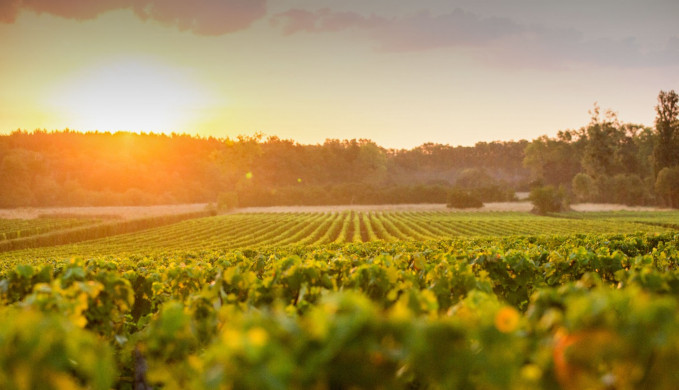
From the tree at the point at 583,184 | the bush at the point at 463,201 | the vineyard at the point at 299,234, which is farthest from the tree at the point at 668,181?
the vineyard at the point at 299,234

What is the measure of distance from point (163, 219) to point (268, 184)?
73.9 metres

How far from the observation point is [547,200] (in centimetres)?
7888

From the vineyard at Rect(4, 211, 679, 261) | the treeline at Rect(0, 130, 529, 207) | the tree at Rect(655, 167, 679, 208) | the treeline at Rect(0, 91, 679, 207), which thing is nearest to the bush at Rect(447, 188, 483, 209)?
the treeline at Rect(0, 91, 679, 207)

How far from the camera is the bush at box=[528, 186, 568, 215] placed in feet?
259

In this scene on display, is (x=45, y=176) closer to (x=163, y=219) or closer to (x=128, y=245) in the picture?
(x=163, y=219)

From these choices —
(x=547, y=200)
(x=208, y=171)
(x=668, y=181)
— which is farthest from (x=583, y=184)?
(x=208, y=171)

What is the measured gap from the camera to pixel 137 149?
13575cm

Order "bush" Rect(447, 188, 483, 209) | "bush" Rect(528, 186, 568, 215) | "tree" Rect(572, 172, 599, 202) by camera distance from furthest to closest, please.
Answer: "bush" Rect(447, 188, 483, 209) → "tree" Rect(572, 172, 599, 202) → "bush" Rect(528, 186, 568, 215)

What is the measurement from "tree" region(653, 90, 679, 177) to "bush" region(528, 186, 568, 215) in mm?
22002

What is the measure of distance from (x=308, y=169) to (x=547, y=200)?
255 feet

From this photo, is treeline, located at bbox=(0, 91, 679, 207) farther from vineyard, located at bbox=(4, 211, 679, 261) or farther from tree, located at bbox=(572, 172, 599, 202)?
vineyard, located at bbox=(4, 211, 679, 261)

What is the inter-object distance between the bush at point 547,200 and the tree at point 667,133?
22002 mm

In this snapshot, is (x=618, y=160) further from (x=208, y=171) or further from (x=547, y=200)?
(x=208, y=171)

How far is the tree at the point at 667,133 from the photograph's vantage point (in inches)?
3354
